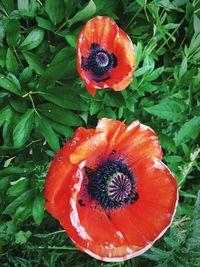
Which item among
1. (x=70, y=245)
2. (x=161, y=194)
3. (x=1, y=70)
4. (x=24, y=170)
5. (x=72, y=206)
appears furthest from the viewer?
(x=70, y=245)

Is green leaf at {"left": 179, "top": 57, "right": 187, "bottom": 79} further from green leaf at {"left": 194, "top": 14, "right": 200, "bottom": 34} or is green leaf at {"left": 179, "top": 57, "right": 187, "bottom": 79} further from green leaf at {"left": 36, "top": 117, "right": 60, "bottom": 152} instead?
green leaf at {"left": 36, "top": 117, "right": 60, "bottom": 152}

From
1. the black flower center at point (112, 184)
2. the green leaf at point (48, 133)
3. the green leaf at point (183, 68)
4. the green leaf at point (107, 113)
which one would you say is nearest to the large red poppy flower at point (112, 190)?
the black flower center at point (112, 184)

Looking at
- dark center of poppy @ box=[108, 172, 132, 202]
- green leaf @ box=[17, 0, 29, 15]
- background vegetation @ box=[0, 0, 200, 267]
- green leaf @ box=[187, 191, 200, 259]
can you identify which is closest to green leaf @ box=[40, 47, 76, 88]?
background vegetation @ box=[0, 0, 200, 267]

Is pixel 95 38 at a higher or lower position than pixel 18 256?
higher

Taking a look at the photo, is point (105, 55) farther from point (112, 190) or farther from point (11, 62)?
point (112, 190)

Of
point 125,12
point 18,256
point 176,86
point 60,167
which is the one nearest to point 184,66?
point 176,86

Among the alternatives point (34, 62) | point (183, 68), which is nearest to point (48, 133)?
point (34, 62)

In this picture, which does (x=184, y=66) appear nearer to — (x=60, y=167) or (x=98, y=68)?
(x=98, y=68)
